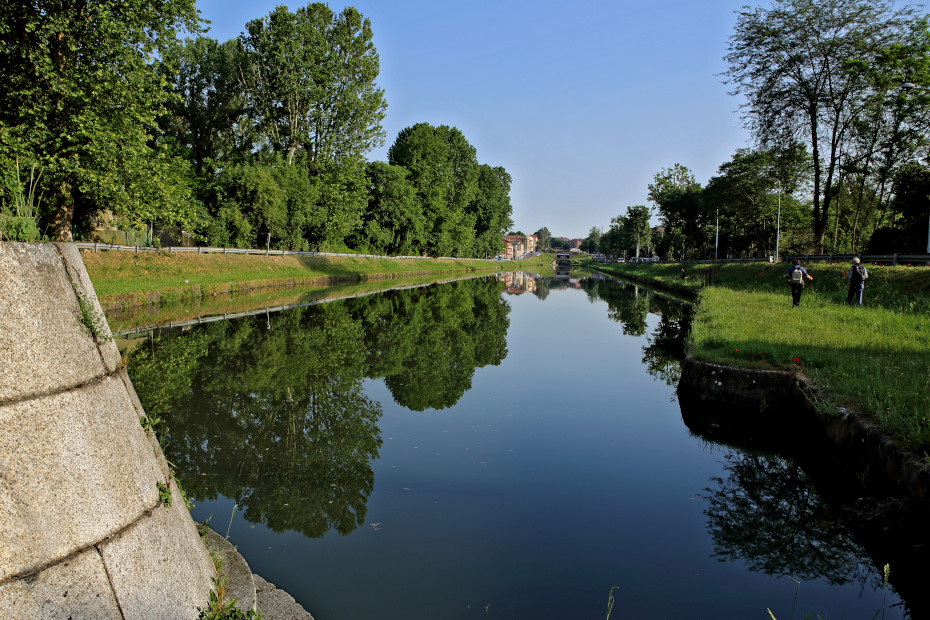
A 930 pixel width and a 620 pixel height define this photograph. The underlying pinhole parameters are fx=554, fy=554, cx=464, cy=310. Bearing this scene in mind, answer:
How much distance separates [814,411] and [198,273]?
86.3 ft

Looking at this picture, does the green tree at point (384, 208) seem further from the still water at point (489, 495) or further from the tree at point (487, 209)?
the still water at point (489, 495)

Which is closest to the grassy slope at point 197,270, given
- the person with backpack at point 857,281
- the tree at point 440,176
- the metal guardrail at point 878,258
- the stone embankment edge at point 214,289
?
the stone embankment edge at point 214,289

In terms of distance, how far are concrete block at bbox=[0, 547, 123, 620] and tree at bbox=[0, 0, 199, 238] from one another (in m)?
17.4

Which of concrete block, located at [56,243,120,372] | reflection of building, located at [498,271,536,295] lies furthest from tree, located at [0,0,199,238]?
reflection of building, located at [498,271,536,295]

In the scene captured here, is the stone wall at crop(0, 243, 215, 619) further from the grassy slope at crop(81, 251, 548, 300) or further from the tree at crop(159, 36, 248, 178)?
the tree at crop(159, 36, 248, 178)

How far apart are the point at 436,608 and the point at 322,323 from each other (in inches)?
587

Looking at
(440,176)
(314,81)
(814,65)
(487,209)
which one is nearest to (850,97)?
(814,65)

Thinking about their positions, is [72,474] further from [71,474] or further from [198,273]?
[198,273]

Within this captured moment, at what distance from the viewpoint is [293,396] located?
9.46 m

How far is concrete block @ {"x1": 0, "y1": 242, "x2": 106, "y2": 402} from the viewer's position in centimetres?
243

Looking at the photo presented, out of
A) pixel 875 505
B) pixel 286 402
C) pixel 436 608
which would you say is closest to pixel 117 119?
pixel 286 402

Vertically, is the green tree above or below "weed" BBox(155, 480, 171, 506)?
above

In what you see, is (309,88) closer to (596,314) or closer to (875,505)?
(596,314)

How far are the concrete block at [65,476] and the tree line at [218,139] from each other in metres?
1.06
